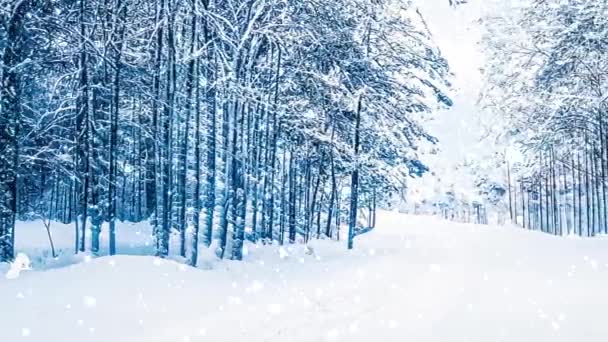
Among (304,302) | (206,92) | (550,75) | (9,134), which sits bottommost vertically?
(304,302)

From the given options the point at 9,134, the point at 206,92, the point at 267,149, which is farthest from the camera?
the point at 267,149

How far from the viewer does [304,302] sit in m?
9.43

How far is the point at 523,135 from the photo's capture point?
83.7 ft

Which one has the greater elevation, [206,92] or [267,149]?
[206,92]

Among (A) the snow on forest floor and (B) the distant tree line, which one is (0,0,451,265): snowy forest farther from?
(B) the distant tree line

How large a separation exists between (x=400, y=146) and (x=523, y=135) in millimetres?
7185

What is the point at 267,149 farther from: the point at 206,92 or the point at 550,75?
the point at 550,75

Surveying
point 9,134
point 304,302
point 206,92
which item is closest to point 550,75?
point 206,92

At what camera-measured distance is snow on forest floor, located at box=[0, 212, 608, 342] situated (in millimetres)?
7152

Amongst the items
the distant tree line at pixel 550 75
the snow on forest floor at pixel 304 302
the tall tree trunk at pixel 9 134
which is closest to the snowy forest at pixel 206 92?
the tall tree trunk at pixel 9 134

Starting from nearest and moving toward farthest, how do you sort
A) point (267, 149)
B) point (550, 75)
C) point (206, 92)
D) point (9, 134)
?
point (9, 134) → point (206, 92) → point (267, 149) → point (550, 75)

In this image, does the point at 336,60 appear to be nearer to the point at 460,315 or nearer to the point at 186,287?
the point at 186,287

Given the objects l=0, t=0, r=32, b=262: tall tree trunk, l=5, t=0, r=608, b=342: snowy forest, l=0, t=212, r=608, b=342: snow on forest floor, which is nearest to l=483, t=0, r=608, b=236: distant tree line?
l=5, t=0, r=608, b=342: snowy forest

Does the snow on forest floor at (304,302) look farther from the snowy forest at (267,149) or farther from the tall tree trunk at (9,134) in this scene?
the tall tree trunk at (9,134)
